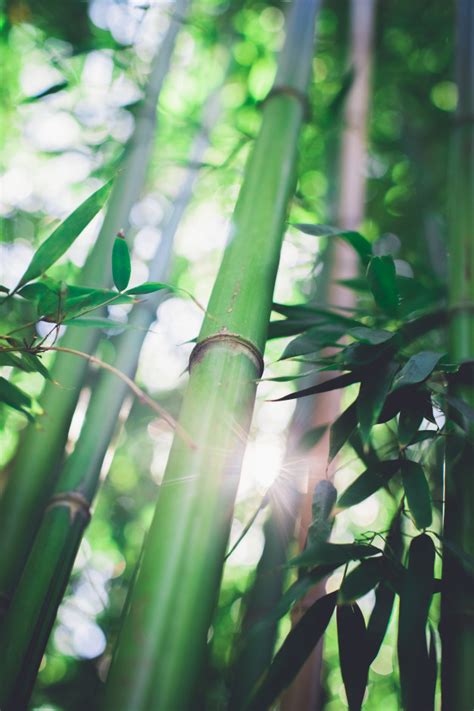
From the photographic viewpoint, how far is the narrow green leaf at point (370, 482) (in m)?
1.00

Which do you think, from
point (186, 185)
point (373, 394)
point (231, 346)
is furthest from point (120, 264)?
point (186, 185)

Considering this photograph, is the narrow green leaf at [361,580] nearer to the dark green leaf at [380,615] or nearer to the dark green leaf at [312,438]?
the dark green leaf at [380,615]

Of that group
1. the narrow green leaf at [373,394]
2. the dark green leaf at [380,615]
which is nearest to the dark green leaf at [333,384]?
the narrow green leaf at [373,394]

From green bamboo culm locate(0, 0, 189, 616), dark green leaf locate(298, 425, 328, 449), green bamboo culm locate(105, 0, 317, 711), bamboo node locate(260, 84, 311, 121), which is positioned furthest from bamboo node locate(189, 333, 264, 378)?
bamboo node locate(260, 84, 311, 121)

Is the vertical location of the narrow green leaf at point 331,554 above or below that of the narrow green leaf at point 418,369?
below

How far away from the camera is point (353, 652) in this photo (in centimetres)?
96

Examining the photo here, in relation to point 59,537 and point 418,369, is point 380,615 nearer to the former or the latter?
point 418,369

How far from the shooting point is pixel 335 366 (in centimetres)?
101

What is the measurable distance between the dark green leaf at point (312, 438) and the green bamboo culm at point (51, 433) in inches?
19.9

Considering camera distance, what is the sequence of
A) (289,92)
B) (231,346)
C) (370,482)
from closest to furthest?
(231,346)
(370,482)
(289,92)

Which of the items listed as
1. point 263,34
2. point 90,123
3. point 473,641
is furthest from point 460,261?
point 263,34

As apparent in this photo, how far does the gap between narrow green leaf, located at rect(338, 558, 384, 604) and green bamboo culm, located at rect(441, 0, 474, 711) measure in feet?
0.35

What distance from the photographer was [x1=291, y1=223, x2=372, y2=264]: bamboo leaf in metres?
1.20

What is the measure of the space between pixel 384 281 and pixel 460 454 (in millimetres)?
331
